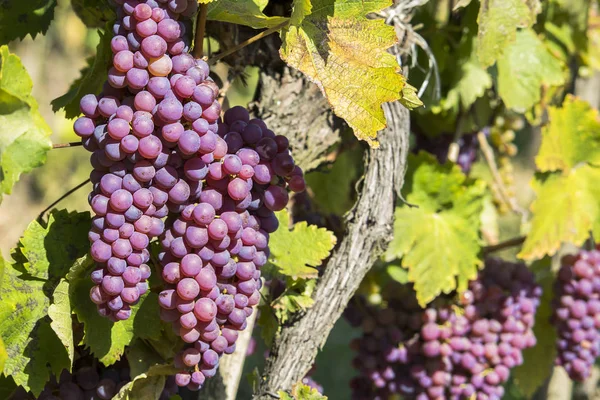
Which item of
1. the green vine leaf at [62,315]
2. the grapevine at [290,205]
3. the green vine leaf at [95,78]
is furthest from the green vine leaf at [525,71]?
the green vine leaf at [62,315]

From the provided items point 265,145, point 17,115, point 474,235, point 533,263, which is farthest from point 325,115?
point 533,263

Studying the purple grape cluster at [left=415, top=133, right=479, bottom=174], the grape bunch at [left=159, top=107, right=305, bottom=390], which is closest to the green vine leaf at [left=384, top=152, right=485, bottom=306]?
the purple grape cluster at [left=415, top=133, right=479, bottom=174]

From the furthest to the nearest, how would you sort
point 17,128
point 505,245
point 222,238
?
1. point 505,245
2. point 222,238
3. point 17,128

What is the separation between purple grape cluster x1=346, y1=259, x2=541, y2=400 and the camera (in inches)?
58.2

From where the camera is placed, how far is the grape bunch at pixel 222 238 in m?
0.78

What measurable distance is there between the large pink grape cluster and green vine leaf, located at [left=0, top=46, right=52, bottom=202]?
70 millimetres

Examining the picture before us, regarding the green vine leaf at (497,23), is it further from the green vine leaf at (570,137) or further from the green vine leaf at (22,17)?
the green vine leaf at (22,17)

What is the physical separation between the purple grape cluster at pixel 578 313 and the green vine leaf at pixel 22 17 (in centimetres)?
129

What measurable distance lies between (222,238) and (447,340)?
0.85 m

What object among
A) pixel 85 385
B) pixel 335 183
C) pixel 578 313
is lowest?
pixel 578 313

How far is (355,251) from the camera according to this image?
1109mm

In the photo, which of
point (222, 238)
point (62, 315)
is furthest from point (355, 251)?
point (62, 315)

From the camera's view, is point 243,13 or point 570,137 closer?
point 243,13

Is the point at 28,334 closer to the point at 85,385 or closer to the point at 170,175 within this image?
the point at 85,385
